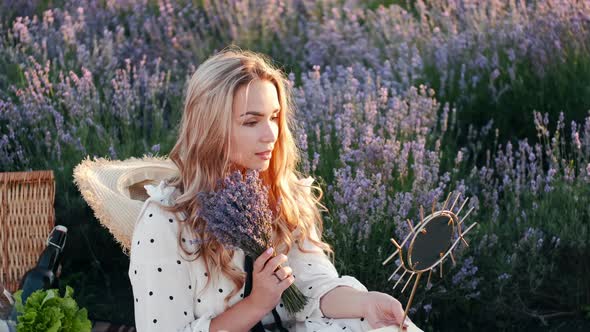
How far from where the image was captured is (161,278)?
258 cm

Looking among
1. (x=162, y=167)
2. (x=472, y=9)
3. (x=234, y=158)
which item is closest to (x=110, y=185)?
(x=162, y=167)

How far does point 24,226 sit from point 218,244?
1073mm

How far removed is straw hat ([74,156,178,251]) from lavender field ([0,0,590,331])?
558 millimetres

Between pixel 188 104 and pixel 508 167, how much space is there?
1.74 metres

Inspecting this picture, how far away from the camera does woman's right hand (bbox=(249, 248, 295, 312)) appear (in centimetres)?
245

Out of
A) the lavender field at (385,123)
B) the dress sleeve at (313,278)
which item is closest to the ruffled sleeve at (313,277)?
the dress sleeve at (313,278)

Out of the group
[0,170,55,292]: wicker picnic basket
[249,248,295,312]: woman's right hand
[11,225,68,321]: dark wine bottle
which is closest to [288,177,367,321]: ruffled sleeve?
[249,248,295,312]: woman's right hand

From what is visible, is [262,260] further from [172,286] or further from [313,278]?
[313,278]

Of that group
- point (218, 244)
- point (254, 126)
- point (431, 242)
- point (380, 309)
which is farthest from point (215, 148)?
point (431, 242)

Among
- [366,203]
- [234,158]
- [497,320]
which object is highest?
[234,158]

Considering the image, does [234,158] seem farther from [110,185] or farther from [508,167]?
[508,167]

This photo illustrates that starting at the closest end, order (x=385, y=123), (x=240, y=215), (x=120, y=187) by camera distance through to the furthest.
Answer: (x=240, y=215) < (x=120, y=187) < (x=385, y=123)

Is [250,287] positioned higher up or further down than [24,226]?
higher up

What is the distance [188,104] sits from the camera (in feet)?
8.84
